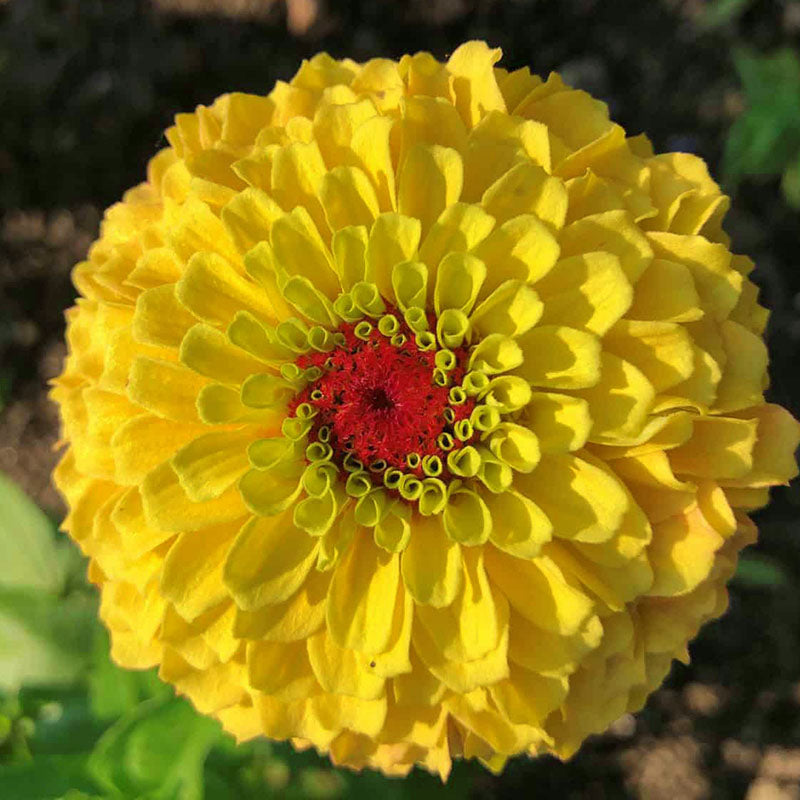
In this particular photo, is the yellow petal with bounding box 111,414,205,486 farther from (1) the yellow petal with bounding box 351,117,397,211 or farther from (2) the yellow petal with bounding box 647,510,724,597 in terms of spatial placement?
(2) the yellow petal with bounding box 647,510,724,597

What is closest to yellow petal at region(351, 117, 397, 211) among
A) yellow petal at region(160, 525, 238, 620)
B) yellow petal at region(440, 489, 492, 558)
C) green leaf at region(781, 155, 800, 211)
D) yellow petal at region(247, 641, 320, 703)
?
yellow petal at region(440, 489, 492, 558)

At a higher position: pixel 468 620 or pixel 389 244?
pixel 389 244

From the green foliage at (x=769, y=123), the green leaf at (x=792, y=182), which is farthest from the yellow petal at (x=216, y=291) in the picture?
the green leaf at (x=792, y=182)

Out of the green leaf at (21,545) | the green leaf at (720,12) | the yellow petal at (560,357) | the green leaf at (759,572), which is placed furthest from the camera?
the green leaf at (720,12)

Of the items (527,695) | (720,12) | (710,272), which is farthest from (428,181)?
(720,12)

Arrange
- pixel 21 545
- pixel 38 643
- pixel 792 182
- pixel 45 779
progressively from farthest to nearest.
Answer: pixel 792 182
pixel 21 545
pixel 38 643
pixel 45 779

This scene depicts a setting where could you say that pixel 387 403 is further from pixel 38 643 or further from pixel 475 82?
pixel 38 643

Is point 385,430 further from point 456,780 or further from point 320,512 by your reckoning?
point 456,780

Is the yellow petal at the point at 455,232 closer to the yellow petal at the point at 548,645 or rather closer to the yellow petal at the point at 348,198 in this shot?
the yellow petal at the point at 348,198
